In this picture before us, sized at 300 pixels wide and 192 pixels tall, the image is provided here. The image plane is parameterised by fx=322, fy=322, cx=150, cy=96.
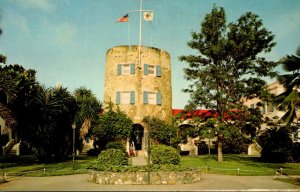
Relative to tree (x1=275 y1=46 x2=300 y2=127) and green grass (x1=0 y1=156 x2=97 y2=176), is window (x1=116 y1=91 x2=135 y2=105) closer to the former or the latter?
green grass (x1=0 y1=156 x2=97 y2=176)

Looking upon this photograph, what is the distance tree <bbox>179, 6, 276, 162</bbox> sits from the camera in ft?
94.3

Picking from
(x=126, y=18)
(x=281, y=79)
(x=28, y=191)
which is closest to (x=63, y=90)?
(x=126, y=18)

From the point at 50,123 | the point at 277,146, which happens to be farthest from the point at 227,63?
the point at 50,123

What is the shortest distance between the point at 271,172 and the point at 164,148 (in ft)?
24.0

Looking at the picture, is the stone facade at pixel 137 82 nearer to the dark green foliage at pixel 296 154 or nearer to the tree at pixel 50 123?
the tree at pixel 50 123

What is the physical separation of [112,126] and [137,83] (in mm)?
5931

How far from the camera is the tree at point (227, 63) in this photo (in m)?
28.7

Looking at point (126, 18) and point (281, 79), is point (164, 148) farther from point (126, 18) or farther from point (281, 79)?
point (126, 18)

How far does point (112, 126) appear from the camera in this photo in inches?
1353

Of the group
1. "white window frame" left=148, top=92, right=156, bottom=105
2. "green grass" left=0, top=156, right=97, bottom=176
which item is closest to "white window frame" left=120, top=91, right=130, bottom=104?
"white window frame" left=148, top=92, right=156, bottom=105

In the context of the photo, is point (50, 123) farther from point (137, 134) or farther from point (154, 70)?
point (154, 70)

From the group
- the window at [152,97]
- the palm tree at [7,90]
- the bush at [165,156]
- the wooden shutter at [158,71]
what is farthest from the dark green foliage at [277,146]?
the palm tree at [7,90]

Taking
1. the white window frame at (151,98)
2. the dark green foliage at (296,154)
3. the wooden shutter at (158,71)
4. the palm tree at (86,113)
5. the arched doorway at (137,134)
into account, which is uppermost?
the wooden shutter at (158,71)

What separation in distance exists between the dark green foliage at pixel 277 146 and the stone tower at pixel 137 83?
40.1ft
